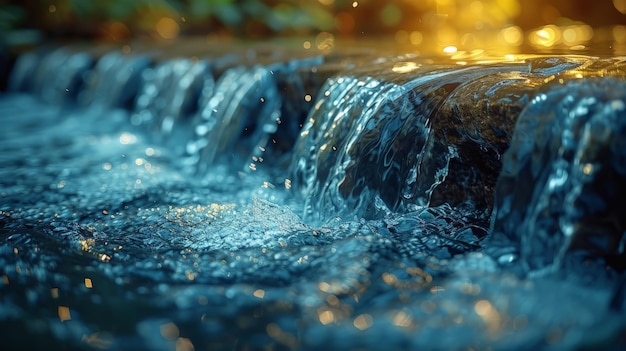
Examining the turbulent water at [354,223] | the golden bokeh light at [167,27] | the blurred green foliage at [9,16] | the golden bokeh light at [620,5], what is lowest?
the turbulent water at [354,223]

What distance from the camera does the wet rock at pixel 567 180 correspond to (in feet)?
5.16

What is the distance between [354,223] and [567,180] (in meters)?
0.78

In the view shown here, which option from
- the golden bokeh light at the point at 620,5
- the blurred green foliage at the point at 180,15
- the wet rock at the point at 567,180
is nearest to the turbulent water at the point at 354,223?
the wet rock at the point at 567,180

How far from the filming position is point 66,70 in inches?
235

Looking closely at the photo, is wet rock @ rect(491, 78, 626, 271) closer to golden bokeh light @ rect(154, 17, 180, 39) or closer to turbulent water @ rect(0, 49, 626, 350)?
turbulent water @ rect(0, 49, 626, 350)

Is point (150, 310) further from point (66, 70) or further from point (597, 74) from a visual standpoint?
point (66, 70)

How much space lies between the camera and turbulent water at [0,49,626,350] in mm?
1401

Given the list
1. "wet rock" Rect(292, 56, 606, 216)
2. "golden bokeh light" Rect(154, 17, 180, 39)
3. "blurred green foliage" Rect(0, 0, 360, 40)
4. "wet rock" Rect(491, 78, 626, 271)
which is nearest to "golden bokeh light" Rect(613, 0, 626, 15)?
"blurred green foliage" Rect(0, 0, 360, 40)

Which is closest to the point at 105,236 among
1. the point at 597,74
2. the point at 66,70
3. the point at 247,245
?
the point at 247,245

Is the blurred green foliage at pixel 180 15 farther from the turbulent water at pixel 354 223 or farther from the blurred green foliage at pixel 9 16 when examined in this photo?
the turbulent water at pixel 354 223

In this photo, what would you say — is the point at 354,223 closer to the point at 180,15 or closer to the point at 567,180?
the point at 567,180

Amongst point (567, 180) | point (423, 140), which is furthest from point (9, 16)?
point (567, 180)

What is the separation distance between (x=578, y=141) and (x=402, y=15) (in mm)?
9557

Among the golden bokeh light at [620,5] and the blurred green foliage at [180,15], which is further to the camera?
the golden bokeh light at [620,5]
